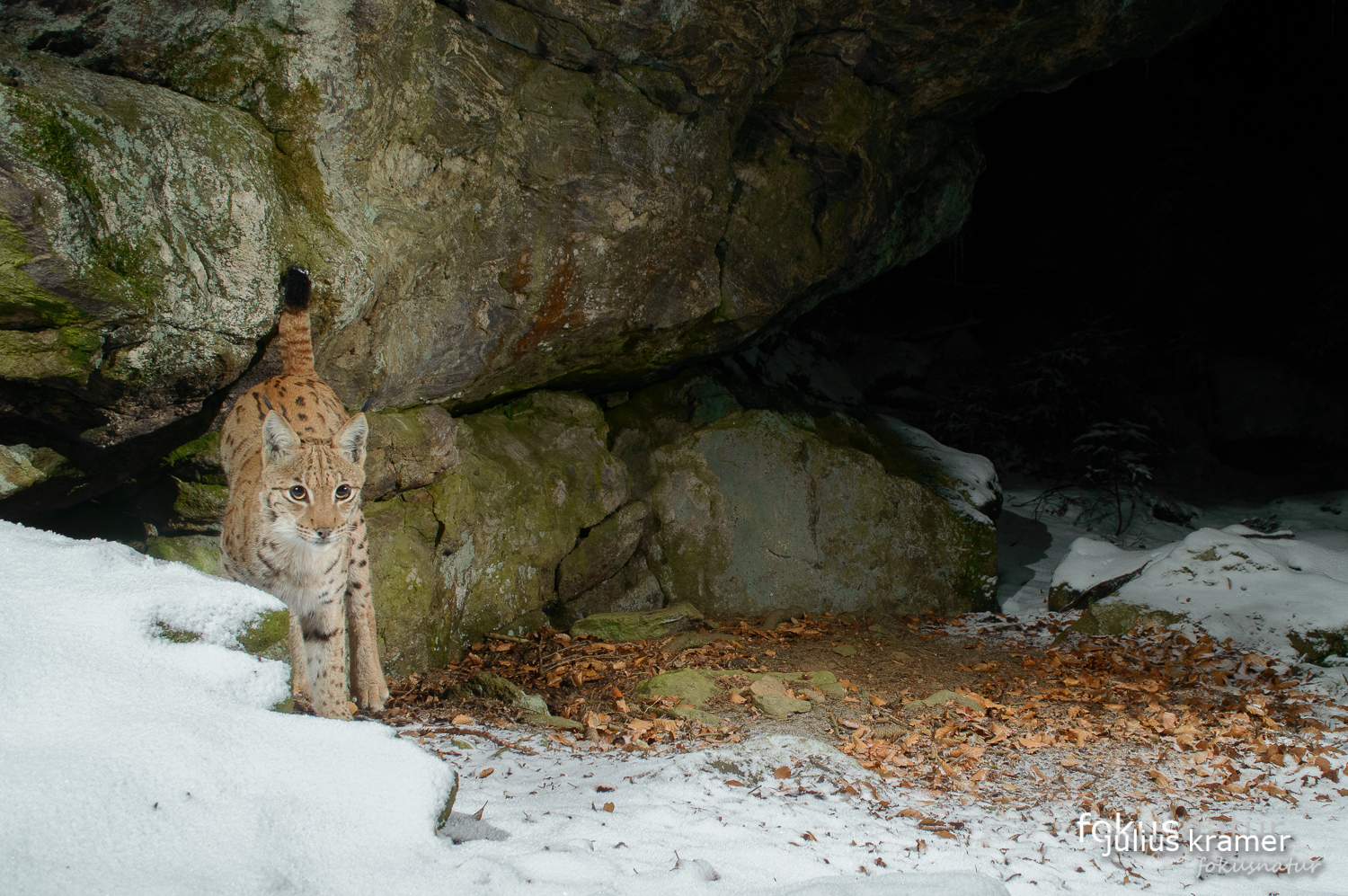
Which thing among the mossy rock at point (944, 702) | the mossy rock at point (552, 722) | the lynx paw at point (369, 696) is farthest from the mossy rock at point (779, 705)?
the lynx paw at point (369, 696)

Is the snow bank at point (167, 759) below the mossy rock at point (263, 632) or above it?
below

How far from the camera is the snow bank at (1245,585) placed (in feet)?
19.3

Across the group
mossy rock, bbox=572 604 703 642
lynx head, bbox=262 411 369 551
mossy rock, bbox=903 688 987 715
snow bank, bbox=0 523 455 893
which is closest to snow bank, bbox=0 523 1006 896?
snow bank, bbox=0 523 455 893

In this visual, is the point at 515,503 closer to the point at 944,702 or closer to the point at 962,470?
the point at 944,702

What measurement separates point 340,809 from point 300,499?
5.33 ft

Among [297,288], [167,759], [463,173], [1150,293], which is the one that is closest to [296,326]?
[297,288]

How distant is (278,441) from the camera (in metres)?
3.51

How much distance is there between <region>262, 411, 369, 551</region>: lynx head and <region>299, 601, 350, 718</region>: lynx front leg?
0.49 metres

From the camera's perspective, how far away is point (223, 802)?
2.16 metres

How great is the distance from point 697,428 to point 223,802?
20.3ft

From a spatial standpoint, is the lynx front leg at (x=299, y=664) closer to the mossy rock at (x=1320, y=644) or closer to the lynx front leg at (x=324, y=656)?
the lynx front leg at (x=324, y=656)

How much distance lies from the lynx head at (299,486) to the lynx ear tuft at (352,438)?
7 cm

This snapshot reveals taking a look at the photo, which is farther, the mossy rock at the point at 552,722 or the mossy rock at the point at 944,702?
the mossy rock at the point at 944,702

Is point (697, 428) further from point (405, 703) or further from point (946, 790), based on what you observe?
point (946, 790)
